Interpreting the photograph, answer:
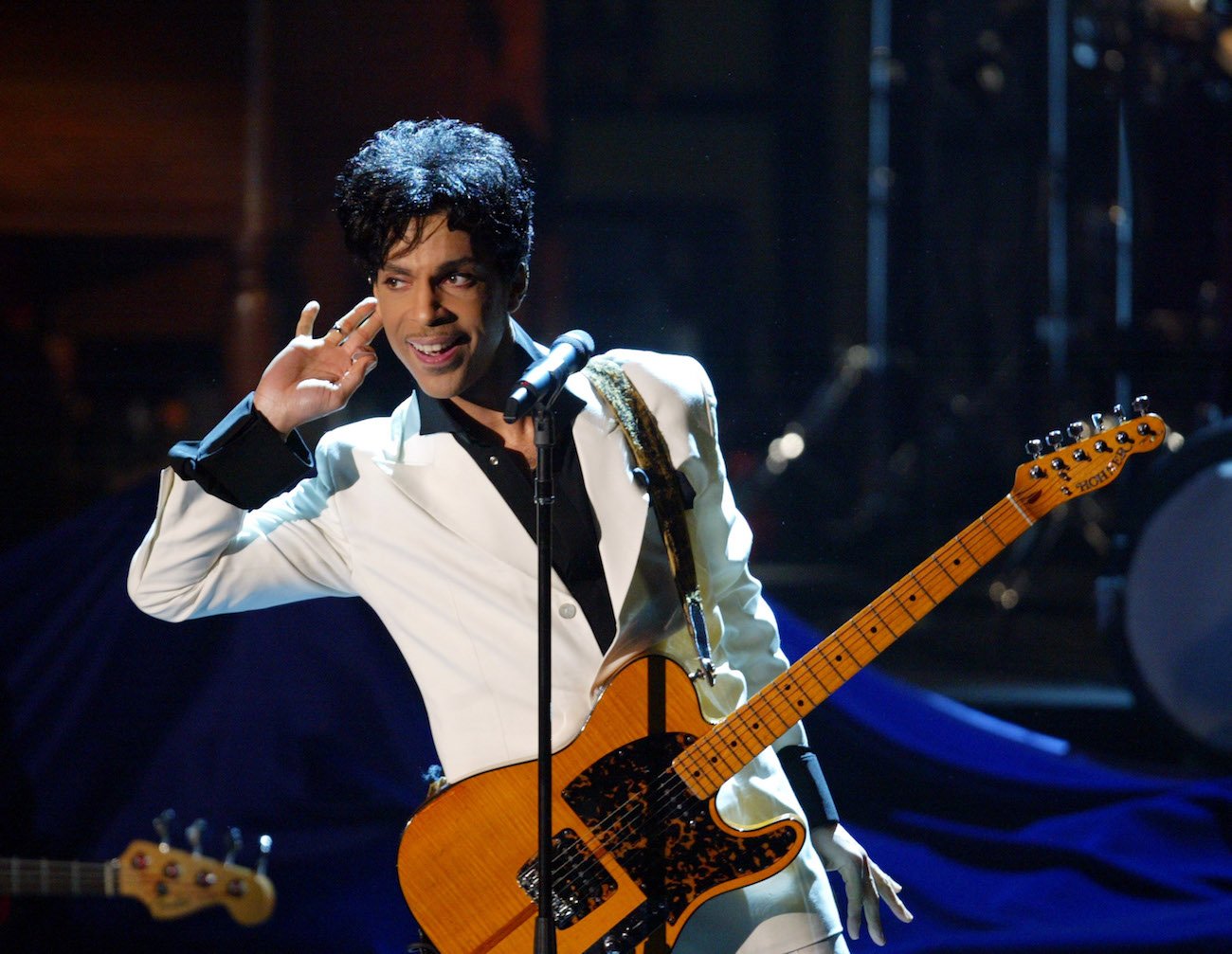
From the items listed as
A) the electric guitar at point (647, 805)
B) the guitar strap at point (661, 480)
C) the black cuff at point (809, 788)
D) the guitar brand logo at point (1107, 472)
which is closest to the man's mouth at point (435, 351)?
the guitar strap at point (661, 480)

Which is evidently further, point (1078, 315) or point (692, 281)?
point (1078, 315)

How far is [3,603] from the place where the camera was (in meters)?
3.30

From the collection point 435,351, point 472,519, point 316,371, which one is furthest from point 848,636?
point 316,371

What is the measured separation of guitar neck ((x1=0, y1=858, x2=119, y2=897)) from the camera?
272 centimetres

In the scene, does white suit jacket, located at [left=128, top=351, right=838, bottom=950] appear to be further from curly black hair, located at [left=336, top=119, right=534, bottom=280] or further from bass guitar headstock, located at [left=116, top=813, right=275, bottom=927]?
bass guitar headstock, located at [left=116, top=813, right=275, bottom=927]

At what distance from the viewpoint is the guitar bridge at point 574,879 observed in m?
2.00

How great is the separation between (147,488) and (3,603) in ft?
1.49

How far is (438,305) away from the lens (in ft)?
6.63

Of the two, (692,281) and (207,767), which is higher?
(692,281)

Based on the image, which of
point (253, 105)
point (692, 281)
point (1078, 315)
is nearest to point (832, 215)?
point (692, 281)

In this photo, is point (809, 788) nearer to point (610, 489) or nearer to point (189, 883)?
point (610, 489)

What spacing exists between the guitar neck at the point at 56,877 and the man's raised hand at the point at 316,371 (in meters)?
1.21

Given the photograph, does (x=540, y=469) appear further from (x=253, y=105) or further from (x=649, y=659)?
(x=253, y=105)

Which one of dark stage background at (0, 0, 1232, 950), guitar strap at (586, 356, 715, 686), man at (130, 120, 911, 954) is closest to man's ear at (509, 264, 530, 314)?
man at (130, 120, 911, 954)
